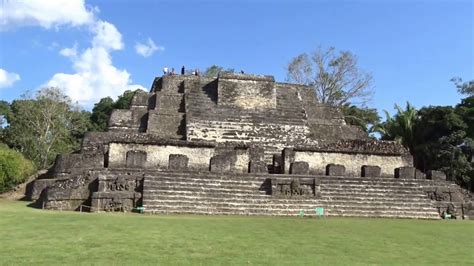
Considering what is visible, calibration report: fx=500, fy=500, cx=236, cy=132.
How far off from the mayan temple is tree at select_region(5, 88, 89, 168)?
13.4 metres

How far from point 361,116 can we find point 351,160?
A: 66.2 ft

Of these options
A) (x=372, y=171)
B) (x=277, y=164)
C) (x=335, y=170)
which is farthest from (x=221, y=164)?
(x=372, y=171)

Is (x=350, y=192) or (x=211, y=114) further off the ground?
(x=211, y=114)

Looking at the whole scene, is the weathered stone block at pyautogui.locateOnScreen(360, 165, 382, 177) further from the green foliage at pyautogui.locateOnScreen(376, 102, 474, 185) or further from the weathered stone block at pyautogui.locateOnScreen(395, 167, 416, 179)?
the green foliage at pyautogui.locateOnScreen(376, 102, 474, 185)

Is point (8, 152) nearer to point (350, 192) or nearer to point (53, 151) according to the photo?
point (350, 192)

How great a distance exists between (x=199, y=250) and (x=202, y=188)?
666 cm

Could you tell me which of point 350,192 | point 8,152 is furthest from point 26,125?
point 350,192

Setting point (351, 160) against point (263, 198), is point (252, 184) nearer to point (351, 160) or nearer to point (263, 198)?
point (263, 198)

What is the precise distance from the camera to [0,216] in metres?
8.74

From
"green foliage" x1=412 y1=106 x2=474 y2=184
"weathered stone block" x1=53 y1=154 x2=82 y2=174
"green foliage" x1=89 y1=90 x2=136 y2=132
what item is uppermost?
"green foliage" x1=89 y1=90 x2=136 y2=132

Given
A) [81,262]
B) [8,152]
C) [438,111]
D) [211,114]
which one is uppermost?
[438,111]

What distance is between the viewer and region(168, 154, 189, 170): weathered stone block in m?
13.9

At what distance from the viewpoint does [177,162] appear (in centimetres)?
1389

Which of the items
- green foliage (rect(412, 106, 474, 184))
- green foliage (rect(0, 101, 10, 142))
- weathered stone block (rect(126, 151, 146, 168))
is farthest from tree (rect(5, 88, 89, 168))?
green foliage (rect(412, 106, 474, 184))
